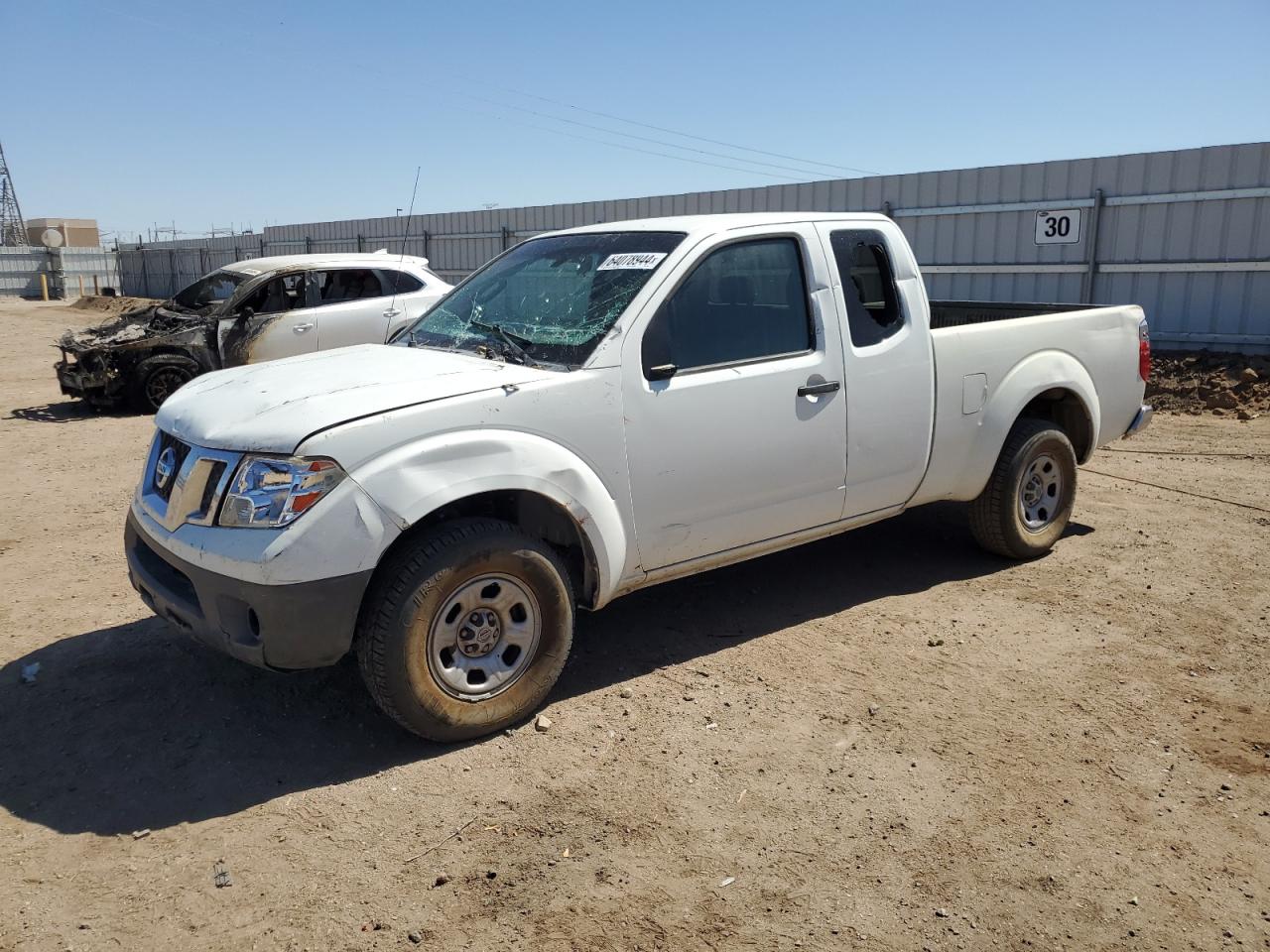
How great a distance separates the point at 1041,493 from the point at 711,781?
3.35 metres

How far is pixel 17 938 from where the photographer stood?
2.86 meters

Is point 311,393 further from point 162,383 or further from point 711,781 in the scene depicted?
point 162,383

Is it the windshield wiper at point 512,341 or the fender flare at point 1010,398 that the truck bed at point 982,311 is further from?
the windshield wiper at point 512,341

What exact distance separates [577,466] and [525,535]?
1.09 ft

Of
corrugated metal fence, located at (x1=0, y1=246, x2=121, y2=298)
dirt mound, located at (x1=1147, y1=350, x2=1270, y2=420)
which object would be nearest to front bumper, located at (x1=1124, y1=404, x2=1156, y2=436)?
dirt mound, located at (x1=1147, y1=350, x2=1270, y2=420)

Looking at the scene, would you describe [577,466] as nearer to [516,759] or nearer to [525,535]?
[525,535]

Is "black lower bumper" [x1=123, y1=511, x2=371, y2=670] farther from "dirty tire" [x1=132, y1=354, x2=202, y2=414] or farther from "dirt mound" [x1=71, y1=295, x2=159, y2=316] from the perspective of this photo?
"dirt mound" [x1=71, y1=295, x2=159, y2=316]

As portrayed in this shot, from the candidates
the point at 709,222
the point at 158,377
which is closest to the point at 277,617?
the point at 709,222

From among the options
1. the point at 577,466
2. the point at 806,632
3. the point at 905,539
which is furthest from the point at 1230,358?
the point at 577,466

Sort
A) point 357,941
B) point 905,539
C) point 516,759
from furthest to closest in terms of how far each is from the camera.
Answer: point 905,539
point 516,759
point 357,941

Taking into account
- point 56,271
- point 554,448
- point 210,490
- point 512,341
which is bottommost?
point 210,490

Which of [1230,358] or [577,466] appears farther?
[1230,358]

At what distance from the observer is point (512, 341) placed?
438 centimetres

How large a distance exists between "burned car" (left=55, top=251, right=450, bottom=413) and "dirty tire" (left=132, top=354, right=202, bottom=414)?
0.04ft
